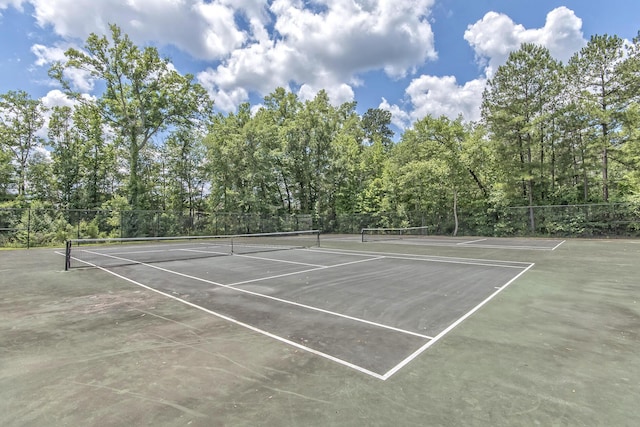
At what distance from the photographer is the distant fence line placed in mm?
20750

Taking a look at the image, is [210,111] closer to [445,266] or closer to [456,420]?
[445,266]

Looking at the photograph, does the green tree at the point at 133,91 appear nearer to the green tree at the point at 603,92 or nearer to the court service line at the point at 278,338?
the court service line at the point at 278,338

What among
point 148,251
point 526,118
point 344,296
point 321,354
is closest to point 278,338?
point 321,354

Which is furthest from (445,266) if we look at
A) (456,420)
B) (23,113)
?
(23,113)

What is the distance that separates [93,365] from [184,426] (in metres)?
1.79

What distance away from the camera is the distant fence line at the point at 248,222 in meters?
20.8

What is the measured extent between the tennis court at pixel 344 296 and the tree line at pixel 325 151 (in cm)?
1852

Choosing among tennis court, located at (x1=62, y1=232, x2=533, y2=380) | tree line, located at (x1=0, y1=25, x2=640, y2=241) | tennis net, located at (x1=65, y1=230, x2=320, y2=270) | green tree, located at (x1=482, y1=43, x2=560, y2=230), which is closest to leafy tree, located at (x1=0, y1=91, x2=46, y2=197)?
tree line, located at (x1=0, y1=25, x2=640, y2=241)

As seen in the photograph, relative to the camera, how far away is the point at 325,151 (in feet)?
114

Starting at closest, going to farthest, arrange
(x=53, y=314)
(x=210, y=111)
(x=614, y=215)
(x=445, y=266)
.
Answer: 1. (x=53, y=314)
2. (x=445, y=266)
3. (x=614, y=215)
4. (x=210, y=111)

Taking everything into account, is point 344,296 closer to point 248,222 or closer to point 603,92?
point 248,222

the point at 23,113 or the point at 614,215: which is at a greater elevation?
the point at 23,113

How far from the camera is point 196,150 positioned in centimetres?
3438

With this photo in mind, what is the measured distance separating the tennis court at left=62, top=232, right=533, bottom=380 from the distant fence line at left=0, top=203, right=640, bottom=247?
45.3 feet
